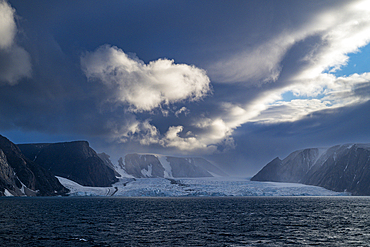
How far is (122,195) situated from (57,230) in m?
157

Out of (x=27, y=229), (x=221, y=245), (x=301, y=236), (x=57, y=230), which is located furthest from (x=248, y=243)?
(x=27, y=229)

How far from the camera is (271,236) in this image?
133ft

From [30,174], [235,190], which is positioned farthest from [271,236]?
[30,174]

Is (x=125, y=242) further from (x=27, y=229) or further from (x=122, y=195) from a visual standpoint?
(x=122, y=195)

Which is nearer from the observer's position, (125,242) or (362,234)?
(125,242)

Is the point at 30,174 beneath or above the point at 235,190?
above

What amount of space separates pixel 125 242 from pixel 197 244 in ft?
30.3

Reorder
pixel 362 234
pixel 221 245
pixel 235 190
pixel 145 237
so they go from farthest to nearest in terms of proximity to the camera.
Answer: pixel 235 190
pixel 362 234
pixel 145 237
pixel 221 245

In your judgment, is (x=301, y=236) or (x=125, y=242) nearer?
(x=125, y=242)

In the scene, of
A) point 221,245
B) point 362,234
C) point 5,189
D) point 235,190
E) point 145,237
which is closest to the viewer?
point 221,245

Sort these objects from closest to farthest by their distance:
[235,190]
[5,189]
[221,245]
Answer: [221,245] → [5,189] → [235,190]

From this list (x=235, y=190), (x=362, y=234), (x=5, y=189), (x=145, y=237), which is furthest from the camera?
(x=235, y=190)

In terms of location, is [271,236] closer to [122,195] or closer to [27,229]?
[27,229]

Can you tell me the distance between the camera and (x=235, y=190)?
7638 inches
